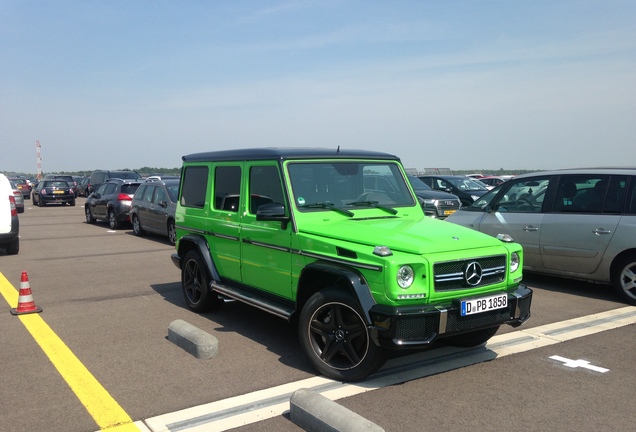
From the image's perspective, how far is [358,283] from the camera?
16.1 feet

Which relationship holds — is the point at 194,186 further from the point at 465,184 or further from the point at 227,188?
the point at 465,184

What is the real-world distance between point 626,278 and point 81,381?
6.89 meters

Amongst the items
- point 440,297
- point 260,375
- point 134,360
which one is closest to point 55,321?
point 134,360

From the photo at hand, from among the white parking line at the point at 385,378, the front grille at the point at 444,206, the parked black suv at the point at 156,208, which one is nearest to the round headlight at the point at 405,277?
the white parking line at the point at 385,378

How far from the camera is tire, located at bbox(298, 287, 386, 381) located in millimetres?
4941

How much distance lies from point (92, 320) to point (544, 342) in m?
5.22

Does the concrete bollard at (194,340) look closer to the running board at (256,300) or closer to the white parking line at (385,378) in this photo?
the running board at (256,300)

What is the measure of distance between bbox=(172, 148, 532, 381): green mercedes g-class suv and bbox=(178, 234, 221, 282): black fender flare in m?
0.02

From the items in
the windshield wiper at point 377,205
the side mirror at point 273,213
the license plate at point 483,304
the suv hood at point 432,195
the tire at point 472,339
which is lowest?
the tire at point 472,339

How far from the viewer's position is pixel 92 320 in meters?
7.29

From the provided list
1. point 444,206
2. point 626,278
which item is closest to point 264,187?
point 626,278

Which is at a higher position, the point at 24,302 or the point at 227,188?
the point at 227,188

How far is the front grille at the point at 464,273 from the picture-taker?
16.2ft

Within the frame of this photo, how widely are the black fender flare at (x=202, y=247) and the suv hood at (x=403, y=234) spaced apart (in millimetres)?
1917
